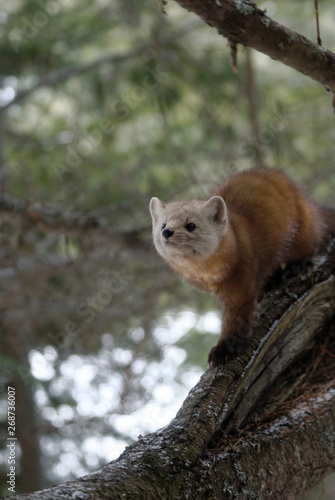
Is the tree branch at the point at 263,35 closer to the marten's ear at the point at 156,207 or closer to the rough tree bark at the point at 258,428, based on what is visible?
the marten's ear at the point at 156,207

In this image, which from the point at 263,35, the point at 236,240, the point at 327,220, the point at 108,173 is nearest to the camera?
the point at 263,35

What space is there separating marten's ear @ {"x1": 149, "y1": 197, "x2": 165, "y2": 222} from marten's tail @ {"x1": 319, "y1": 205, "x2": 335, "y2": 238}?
4.71 ft

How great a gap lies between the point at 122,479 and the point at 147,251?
3.79 metres

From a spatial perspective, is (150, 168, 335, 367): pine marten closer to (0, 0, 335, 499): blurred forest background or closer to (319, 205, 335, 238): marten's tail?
(319, 205, 335, 238): marten's tail

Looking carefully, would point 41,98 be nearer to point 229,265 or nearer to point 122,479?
point 229,265

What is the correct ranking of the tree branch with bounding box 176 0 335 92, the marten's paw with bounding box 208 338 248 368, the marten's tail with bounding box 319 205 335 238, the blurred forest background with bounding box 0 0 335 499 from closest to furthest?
the tree branch with bounding box 176 0 335 92, the marten's paw with bounding box 208 338 248 368, the marten's tail with bounding box 319 205 335 238, the blurred forest background with bounding box 0 0 335 499

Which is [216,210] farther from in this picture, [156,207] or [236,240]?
[156,207]

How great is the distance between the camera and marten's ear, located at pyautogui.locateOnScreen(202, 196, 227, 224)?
11.2 ft

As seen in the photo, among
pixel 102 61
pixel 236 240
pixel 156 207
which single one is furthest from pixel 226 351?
pixel 102 61

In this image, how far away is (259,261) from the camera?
3668 mm

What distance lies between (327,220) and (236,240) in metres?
1.29

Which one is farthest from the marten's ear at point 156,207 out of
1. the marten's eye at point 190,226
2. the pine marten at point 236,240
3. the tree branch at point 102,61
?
the tree branch at point 102,61

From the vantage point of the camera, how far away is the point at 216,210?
136 inches

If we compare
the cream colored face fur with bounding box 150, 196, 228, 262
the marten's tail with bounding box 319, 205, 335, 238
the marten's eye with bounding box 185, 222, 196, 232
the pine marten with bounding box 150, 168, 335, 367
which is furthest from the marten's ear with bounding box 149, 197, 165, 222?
the marten's tail with bounding box 319, 205, 335, 238
